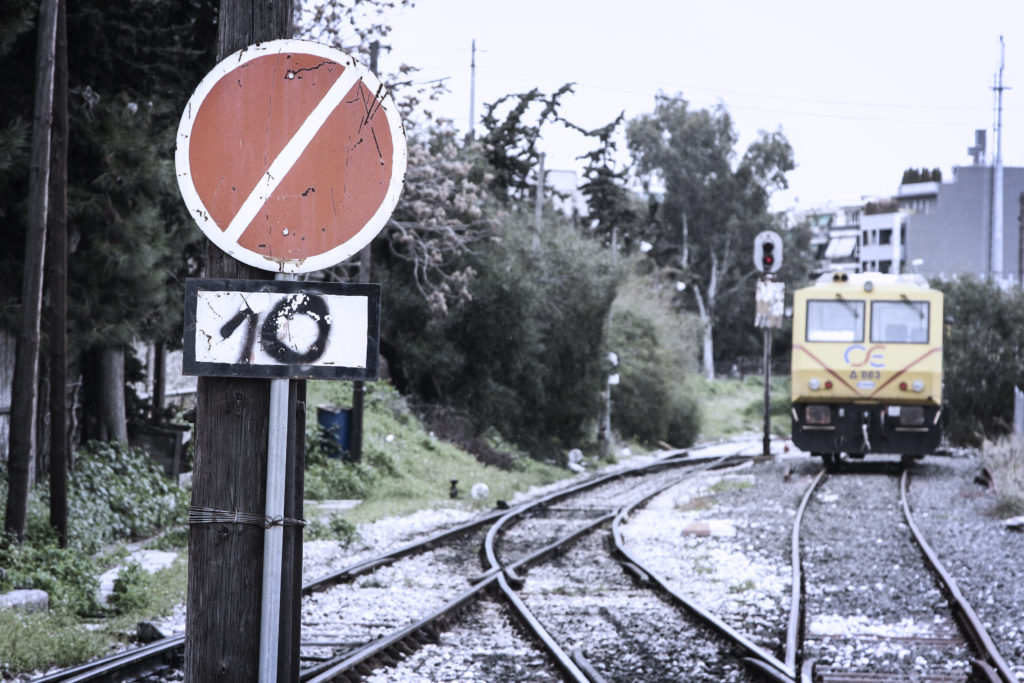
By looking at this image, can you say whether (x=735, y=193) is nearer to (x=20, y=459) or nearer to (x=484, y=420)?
(x=484, y=420)

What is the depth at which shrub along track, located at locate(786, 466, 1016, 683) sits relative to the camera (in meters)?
6.89

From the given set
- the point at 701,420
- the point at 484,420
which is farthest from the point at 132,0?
the point at 701,420

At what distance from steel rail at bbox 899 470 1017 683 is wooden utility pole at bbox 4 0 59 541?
792 cm

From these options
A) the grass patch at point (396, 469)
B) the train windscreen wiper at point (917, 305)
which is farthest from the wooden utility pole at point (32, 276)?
the train windscreen wiper at point (917, 305)

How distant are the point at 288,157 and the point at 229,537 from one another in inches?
43.4

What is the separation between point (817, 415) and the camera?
21797 millimetres

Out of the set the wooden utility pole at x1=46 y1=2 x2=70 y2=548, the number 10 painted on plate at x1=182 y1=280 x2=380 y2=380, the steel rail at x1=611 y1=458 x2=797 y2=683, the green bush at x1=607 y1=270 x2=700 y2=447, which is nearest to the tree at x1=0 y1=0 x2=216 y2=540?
the wooden utility pole at x1=46 y1=2 x2=70 y2=548

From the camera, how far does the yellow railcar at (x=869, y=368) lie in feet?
69.8

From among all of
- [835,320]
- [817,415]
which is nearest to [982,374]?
[835,320]

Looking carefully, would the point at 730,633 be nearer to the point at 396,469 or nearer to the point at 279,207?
the point at 279,207

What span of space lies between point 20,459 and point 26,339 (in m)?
1.08

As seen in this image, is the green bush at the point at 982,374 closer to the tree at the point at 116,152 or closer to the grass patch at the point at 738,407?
the grass patch at the point at 738,407

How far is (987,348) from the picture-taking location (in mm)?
34188

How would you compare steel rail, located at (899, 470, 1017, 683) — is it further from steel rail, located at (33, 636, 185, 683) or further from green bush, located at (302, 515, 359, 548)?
green bush, located at (302, 515, 359, 548)
